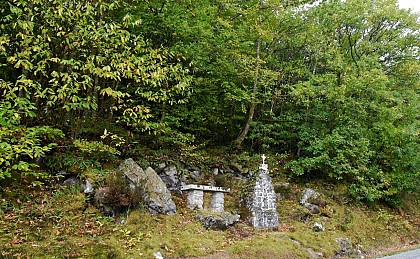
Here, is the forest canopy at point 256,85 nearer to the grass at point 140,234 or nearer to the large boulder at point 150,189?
the large boulder at point 150,189

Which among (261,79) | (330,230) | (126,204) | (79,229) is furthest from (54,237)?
(261,79)

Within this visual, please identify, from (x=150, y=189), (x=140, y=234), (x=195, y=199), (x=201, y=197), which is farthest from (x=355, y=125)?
(x=140, y=234)

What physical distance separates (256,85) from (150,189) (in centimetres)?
630

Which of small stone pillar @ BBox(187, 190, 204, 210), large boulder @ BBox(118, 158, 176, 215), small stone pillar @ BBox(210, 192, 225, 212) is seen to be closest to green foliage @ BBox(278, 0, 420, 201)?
small stone pillar @ BBox(210, 192, 225, 212)

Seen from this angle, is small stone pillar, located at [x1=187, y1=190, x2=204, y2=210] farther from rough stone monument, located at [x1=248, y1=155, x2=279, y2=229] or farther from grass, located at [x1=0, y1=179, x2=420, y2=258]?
rough stone monument, located at [x1=248, y1=155, x2=279, y2=229]

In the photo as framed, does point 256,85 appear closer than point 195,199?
No

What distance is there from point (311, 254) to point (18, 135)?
23.0 feet

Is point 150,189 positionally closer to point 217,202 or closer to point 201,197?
point 201,197

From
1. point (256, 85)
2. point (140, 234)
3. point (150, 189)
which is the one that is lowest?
point (140, 234)

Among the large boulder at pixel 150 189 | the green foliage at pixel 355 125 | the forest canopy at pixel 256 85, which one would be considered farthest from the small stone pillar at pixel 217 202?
the green foliage at pixel 355 125

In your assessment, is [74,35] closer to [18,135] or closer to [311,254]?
[18,135]

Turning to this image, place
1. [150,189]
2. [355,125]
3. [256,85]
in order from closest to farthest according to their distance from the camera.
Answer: [150,189]
[355,125]
[256,85]

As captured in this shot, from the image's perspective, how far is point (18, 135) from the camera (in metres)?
5.84

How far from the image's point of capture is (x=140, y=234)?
6.70 metres
